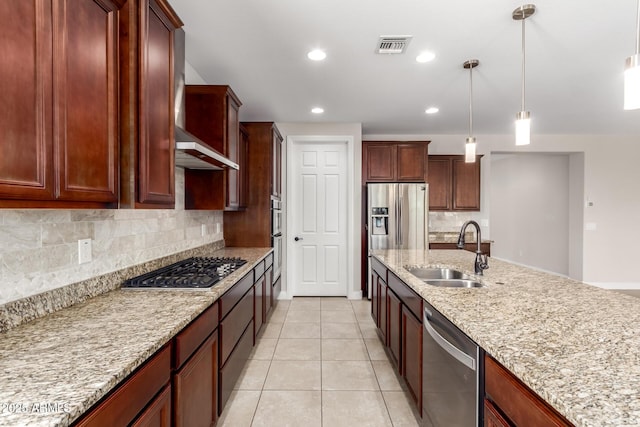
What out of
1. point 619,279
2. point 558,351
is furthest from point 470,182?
point 558,351

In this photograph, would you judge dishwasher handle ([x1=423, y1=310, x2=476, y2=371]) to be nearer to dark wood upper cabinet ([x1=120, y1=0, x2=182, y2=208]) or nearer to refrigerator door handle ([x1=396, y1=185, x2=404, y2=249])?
dark wood upper cabinet ([x1=120, y1=0, x2=182, y2=208])

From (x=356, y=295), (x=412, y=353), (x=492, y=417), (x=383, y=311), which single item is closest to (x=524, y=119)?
(x=412, y=353)

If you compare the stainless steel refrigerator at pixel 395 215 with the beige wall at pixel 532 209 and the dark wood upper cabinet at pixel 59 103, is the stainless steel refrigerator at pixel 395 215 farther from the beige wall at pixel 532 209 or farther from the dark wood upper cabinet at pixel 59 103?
the dark wood upper cabinet at pixel 59 103

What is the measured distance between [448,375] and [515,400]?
0.51 meters

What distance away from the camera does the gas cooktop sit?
179cm

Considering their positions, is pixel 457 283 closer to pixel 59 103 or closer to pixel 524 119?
pixel 524 119

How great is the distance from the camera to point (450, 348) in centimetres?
136

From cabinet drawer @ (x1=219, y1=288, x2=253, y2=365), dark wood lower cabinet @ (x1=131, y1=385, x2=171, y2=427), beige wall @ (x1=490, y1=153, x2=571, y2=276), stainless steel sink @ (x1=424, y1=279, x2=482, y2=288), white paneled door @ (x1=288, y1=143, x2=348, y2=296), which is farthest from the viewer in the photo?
beige wall @ (x1=490, y1=153, x2=571, y2=276)

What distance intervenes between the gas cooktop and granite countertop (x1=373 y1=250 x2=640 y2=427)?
127 centimetres

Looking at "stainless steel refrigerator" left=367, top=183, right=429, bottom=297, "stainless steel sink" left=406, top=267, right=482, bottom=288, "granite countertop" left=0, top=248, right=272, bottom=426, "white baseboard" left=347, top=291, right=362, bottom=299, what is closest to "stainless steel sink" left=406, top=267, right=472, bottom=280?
"stainless steel sink" left=406, top=267, right=482, bottom=288

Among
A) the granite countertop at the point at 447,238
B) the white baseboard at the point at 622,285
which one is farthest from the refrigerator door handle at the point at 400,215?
the white baseboard at the point at 622,285

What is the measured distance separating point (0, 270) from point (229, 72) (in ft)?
8.06

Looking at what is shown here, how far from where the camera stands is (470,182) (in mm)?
5309

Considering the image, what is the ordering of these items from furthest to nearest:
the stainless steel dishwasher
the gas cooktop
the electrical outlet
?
the gas cooktop < the electrical outlet < the stainless steel dishwasher
